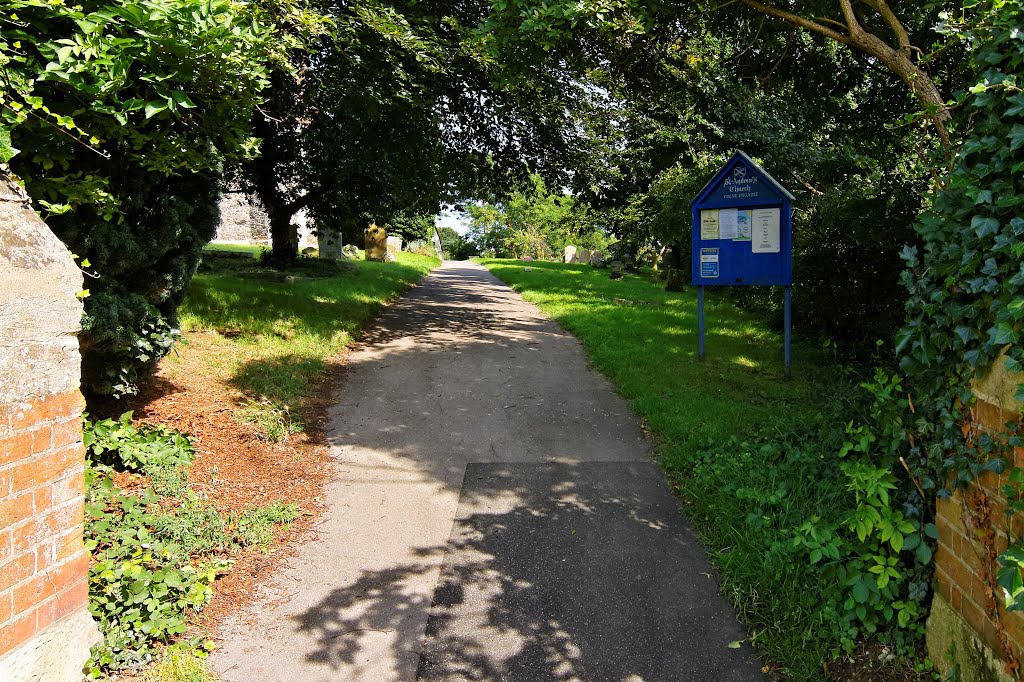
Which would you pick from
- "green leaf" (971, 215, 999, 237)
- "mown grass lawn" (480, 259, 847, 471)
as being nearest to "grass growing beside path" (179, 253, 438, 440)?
"mown grass lawn" (480, 259, 847, 471)

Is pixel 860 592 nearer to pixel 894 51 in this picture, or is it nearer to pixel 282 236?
pixel 894 51

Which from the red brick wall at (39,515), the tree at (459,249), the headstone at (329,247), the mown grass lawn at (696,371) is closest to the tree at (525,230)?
the tree at (459,249)

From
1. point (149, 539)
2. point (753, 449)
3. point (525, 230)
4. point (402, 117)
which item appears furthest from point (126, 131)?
point (525, 230)

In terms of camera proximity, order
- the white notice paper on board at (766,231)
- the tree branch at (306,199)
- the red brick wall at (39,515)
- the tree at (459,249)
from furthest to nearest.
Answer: the tree at (459,249) < the tree branch at (306,199) < the white notice paper on board at (766,231) < the red brick wall at (39,515)

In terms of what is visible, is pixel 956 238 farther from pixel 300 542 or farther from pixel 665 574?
pixel 300 542

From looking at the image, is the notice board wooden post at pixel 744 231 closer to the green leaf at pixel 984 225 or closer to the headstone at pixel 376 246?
the green leaf at pixel 984 225

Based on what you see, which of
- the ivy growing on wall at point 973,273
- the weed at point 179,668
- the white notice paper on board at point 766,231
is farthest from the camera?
the white notice paper on board at point 766,231

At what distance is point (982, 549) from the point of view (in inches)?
96.5

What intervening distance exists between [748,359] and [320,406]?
553 centimetres

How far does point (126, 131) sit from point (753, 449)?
4.76 metres

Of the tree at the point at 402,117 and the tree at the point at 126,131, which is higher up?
the tree at the point at 402,117

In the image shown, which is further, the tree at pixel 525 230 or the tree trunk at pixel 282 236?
the tree at pixel 525 230

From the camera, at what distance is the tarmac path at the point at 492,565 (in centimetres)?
310

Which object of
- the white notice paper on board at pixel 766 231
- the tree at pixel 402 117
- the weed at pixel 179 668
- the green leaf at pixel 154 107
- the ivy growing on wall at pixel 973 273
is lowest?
the weed at pixel 179 668
